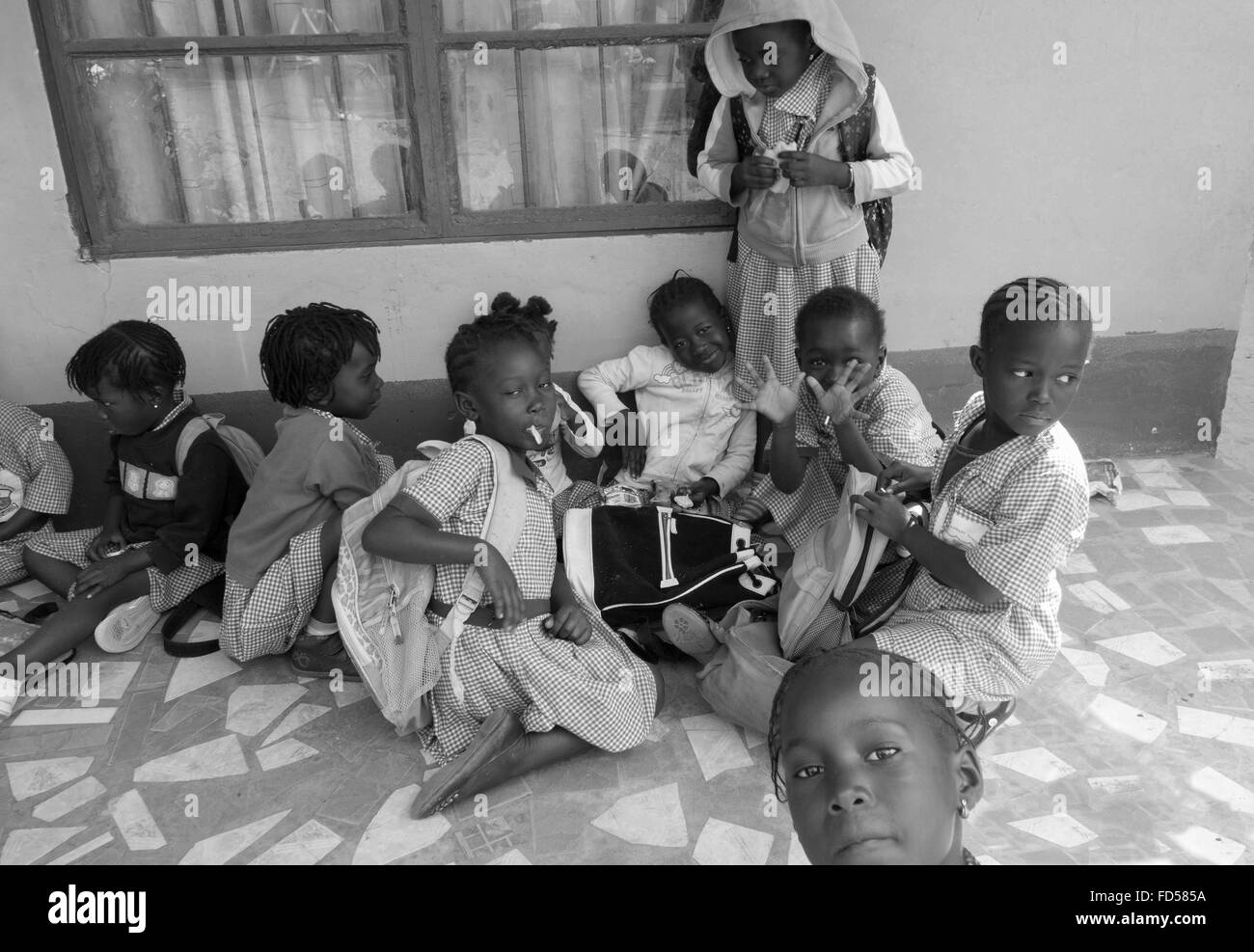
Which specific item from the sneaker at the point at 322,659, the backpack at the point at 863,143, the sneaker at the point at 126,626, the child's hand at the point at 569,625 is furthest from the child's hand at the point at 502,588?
the backpack at the point at 863,143

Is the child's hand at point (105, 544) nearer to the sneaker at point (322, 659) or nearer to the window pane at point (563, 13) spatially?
the sneaker at point (322, 659)

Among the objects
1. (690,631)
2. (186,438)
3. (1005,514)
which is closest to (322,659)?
(186,438)

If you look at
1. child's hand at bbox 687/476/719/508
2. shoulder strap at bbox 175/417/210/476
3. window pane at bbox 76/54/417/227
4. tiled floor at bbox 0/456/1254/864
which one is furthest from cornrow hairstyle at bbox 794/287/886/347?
shoulder strap at bbox 175/417/210/476

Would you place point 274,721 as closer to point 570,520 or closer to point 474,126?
point 570,520

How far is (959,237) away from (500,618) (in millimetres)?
2527

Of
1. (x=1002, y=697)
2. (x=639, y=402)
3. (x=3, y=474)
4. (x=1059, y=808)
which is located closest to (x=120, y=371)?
(x=3, y=474)

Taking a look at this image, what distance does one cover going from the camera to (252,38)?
134 inches

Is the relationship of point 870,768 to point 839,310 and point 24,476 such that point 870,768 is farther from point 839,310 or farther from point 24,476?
point 24,476

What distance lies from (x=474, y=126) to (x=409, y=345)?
2.75 feet

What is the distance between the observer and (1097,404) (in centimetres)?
421

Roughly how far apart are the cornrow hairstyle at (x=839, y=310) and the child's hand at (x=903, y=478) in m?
0.40

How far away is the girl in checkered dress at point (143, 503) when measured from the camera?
10.2 feet

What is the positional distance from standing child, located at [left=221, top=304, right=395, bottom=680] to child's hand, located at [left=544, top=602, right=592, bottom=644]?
2.34ft

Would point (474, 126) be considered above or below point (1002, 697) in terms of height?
above
